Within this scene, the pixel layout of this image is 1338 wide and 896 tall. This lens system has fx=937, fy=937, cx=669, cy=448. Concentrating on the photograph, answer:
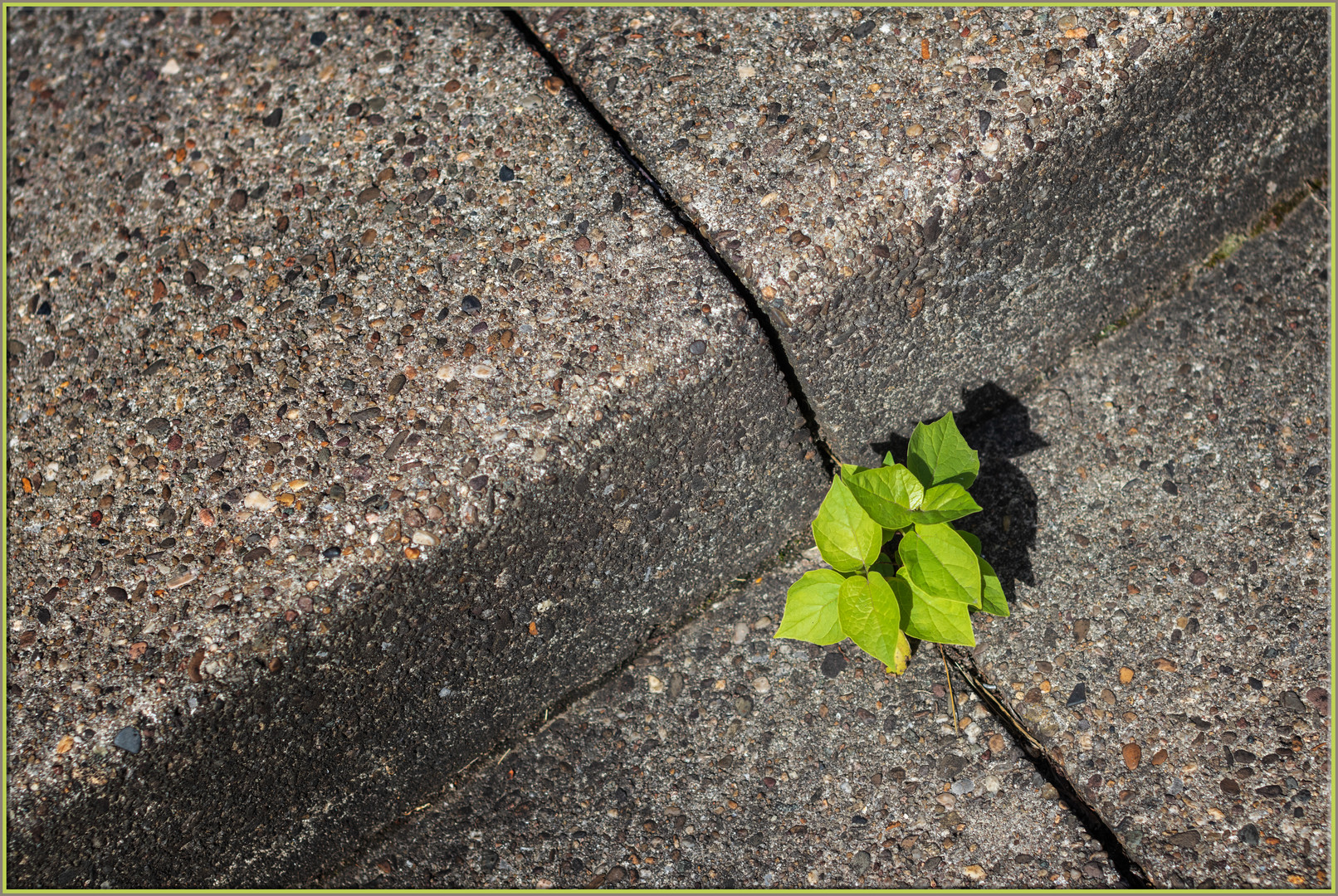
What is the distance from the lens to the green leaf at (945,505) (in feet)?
5.43

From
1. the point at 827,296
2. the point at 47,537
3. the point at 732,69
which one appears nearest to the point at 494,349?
the point at 827,296

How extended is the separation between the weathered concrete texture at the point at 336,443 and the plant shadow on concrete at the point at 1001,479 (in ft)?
1.14

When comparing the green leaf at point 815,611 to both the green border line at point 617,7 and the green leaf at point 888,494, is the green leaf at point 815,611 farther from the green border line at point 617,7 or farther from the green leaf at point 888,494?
the green border line at point 617,7

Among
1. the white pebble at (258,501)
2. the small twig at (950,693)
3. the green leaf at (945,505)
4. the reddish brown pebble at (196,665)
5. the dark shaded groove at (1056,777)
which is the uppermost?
the white pebble at (258,501)

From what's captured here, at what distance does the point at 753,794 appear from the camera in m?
1.77

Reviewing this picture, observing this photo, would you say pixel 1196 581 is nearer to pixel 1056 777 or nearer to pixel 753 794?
pixel 1056 777

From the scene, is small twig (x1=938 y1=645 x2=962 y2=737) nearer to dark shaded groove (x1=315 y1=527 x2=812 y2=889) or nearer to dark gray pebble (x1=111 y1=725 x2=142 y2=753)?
dark shaded groove (x1=315 y1=527 x2=812 y2=889)

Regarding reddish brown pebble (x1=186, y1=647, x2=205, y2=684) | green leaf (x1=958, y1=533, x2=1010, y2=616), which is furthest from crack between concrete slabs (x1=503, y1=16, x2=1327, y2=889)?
reddish brown pebble (x1=186, y1=647, x2=205, y2=684)

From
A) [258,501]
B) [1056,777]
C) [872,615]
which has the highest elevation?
[258,501]

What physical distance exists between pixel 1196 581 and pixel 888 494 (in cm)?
67

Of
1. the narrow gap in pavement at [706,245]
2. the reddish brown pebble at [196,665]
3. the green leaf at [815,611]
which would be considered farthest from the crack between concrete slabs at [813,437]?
the reddish brown pebble at [196,665]

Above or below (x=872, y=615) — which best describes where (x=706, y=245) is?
above

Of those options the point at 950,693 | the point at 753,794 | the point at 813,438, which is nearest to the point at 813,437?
the point at 813,438

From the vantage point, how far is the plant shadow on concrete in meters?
1.90
